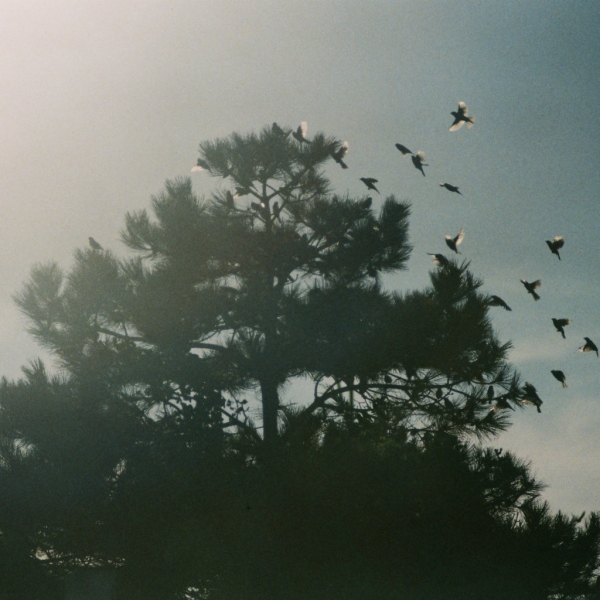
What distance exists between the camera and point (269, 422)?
9406 millimetres

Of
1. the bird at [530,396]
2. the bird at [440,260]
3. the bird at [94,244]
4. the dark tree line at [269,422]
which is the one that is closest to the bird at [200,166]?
the dark tree line at [269,422]

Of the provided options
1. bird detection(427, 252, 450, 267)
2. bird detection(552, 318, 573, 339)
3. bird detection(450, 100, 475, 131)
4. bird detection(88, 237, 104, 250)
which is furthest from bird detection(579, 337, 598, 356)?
bird detection(88, 237, 104, 250)

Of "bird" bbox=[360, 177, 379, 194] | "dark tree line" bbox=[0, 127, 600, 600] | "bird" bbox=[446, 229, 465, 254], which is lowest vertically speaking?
"dark tree line" bbox=[0, 127, 600, 600]

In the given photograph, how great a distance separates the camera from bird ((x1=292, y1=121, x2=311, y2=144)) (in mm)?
11000

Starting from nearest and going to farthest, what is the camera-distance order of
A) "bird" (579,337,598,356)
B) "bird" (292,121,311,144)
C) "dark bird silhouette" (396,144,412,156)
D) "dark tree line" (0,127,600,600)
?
1. "dark tree line" (0,127,600,600)
2. "bird" (579,337,598,356)
3. "dark bird silhouette" (396,144,412,156)
4. "bird" (292,121,311,144)

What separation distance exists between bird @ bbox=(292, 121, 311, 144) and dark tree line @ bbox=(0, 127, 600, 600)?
6 centimetres

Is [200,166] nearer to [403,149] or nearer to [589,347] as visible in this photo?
[403,149]

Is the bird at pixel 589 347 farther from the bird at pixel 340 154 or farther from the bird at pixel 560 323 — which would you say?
the bird at pixel 340 154

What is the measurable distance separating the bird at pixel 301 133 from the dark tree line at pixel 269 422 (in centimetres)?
6

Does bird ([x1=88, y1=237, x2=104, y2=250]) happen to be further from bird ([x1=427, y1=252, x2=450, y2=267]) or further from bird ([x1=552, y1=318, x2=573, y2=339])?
bird ([x1=552, y1=318, x2=573, y2=339])

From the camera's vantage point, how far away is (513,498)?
27.5ft

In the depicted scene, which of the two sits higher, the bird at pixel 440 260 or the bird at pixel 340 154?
the bird at pixel 340 154

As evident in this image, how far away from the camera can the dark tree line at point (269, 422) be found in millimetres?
7418

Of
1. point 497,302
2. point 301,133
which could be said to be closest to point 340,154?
point 301,133
